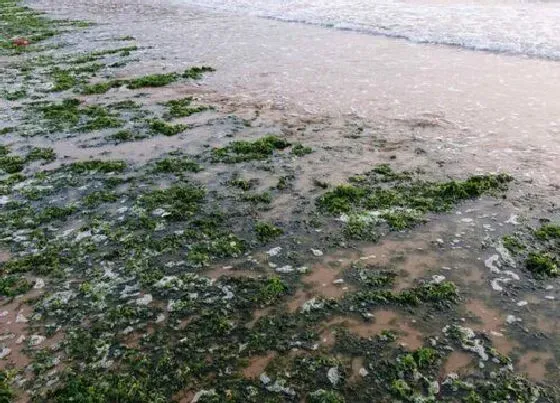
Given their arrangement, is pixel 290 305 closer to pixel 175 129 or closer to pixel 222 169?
pixel 222 169

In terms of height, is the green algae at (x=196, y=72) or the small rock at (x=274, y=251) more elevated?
the green algae at (x=196, y=72)

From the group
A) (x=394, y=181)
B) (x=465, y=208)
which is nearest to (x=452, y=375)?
(x=465, y=208)

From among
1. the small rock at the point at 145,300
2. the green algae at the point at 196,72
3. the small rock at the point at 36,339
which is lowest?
the small rock at the point at 36,339

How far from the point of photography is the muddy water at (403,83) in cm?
1030

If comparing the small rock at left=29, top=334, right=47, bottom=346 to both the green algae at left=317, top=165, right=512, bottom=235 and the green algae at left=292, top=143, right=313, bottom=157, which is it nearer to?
the green algae at left=317, top=165, right=512, bottom=235

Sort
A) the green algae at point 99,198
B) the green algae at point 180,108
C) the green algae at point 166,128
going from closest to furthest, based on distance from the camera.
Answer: the green algae at point 99,198, the green algae at point 166,128, the green algae at point 180,108

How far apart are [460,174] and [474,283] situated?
333 centimetres

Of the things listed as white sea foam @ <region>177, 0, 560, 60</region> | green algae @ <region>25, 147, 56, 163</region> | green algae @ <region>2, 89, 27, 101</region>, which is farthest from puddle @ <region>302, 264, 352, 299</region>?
white sea foam @ <region>177, 0, 560, 60</region>

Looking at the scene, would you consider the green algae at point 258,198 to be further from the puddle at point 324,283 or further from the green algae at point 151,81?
the green algae at point 151,81

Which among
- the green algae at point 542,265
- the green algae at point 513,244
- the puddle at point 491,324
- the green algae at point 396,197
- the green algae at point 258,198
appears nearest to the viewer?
the puddle at point 491,324

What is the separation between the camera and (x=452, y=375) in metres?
5.01

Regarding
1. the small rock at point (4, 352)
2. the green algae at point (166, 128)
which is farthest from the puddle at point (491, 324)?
the green algae at point (166, 128)

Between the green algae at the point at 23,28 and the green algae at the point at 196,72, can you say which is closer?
the green algae at the point at 196,72

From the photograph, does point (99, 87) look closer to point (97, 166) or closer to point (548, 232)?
point (97, 166)
